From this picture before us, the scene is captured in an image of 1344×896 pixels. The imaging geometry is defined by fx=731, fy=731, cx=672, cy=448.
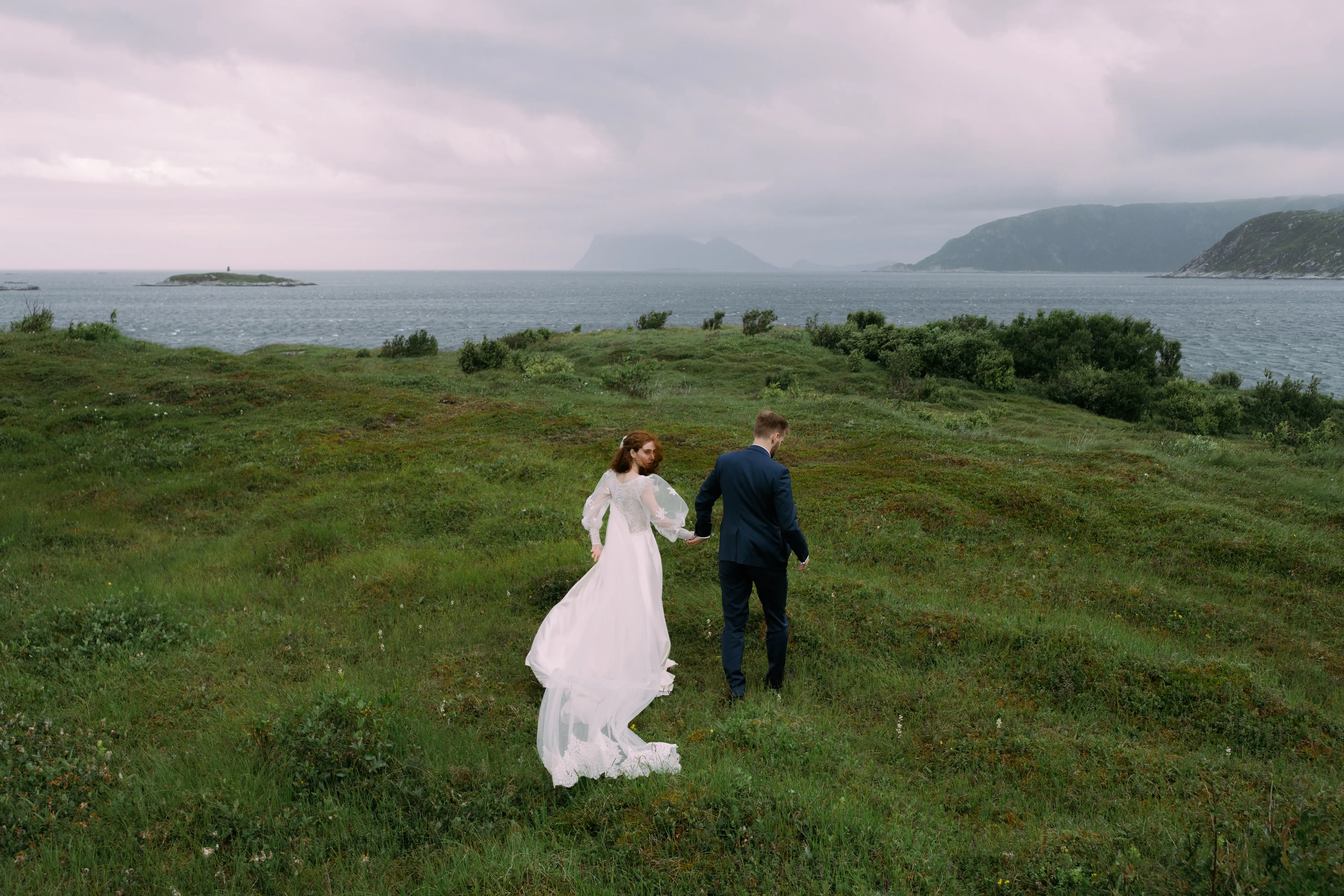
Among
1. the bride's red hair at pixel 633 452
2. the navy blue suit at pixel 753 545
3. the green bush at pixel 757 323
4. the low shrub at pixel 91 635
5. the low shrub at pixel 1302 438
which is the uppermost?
the green bush at pixel 757 323

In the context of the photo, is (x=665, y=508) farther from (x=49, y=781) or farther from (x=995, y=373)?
(x=995, y=373)

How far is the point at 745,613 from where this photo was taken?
27.6 ft

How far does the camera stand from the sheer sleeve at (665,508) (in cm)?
912

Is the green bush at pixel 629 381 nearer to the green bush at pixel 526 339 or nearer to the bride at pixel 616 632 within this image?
the green bush at pixel 526 339

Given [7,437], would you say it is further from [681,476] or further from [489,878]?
[489,878]

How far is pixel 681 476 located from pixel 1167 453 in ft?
47.6

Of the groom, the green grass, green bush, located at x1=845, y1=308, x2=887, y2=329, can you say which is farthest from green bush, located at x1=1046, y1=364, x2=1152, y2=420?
the groom

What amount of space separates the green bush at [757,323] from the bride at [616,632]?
48924 mm

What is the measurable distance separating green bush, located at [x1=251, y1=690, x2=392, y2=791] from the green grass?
0.03m

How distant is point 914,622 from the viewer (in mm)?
10117

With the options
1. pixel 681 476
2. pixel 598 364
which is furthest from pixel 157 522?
pixel 598 364

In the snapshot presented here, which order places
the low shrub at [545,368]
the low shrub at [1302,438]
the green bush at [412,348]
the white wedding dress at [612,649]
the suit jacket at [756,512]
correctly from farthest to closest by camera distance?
the green bush at [412,348] → the low shrub at [545,368] → the low shrub at [1302,438] → the suit jacket at [756,512] → the white wedding dress at [612,649]

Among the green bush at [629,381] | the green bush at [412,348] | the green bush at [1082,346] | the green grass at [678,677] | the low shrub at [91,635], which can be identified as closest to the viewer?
the green grass at [678,677]

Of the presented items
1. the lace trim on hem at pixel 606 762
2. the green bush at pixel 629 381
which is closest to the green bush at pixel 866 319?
the green bush at pixel 629 381
